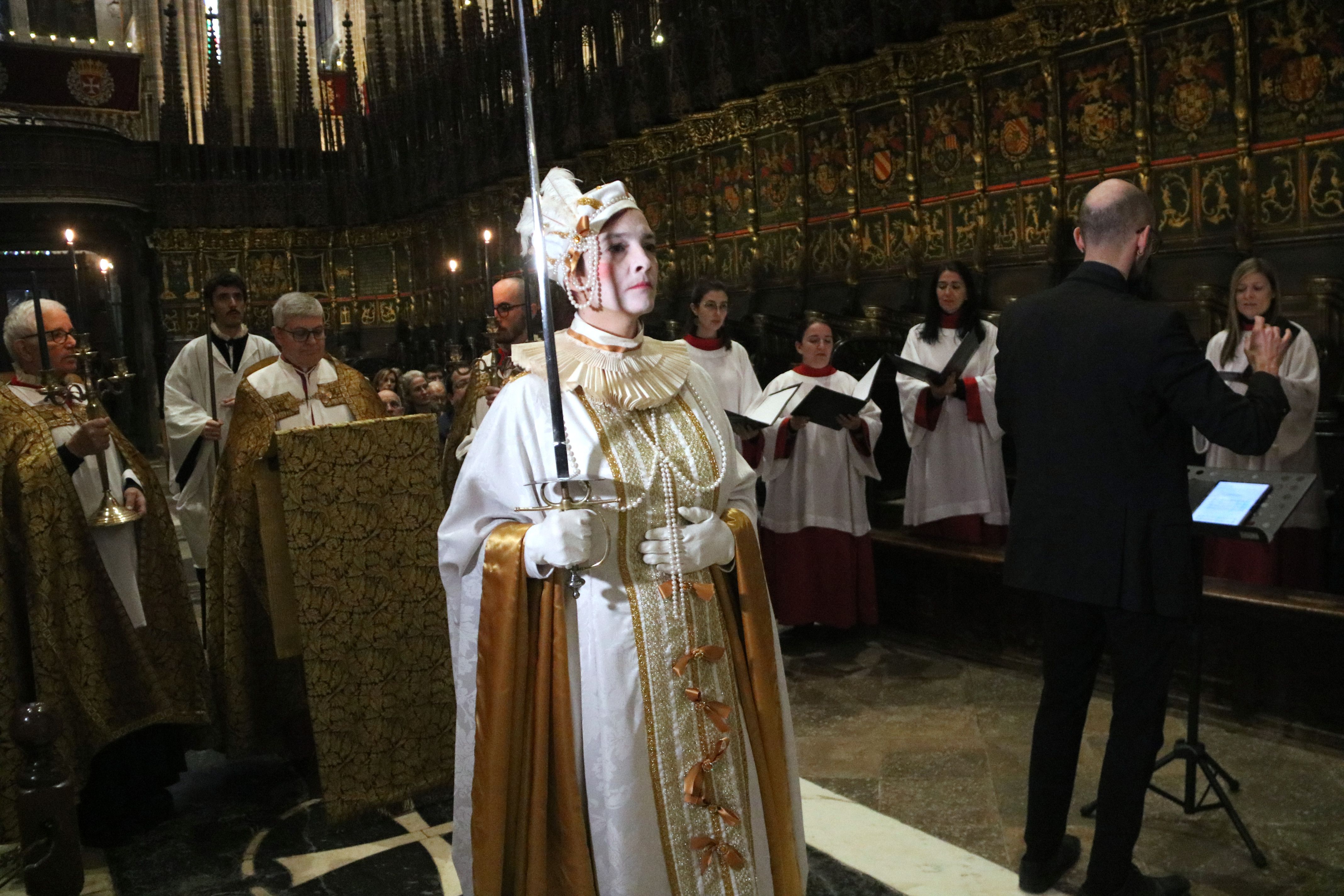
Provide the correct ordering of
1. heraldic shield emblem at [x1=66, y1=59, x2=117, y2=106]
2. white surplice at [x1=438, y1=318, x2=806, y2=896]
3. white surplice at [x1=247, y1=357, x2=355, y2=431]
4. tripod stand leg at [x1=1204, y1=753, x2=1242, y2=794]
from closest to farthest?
white surplice at [x1=438, y1=318, x2=806, y2=896] → tripod stand leg at [x1=1204, y1=753, x2=1242, y2=794] → white surplice at [x1=247, y1=357, x2=355, y2=431] → heraldic shield emblem at [x1=66, y1=59, x2=117, y2=106]

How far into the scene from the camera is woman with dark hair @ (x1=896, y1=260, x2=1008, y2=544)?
5.64 m

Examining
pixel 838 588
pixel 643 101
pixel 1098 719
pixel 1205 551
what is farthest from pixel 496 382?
pixel 643 101

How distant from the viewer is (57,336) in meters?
3.59

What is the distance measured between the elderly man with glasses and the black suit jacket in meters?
2.40

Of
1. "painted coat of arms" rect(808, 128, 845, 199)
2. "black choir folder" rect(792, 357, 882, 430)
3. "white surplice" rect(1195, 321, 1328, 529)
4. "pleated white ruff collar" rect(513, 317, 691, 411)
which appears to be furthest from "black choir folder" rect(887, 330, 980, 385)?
"painted coat of arms" rect(808, 128, 845, 199)

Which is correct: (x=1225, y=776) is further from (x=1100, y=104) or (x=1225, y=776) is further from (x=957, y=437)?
(x=1100, y=104)

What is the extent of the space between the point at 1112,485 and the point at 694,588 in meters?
1.15

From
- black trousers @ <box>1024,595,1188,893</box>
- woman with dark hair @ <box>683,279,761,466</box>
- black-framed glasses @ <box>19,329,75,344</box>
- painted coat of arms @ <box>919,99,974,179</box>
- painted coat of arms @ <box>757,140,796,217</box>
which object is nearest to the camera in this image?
black trousers @ <box>1024,595,1188,893</box>

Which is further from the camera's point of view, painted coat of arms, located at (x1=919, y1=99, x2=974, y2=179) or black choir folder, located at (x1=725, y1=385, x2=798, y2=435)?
painted coat of arms, located at (x1=919, y1=99, x2=974, y2=179)

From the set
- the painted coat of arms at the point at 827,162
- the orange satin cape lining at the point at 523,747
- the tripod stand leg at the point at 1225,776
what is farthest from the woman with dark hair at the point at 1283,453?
the painted coat of arms at the point at 827,162

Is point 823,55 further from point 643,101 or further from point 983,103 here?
point 643,101

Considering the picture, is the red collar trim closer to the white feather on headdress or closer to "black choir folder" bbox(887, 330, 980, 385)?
"black choir folder" bbox(887, 330, 980, 385)

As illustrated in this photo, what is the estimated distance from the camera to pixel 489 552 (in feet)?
6.67

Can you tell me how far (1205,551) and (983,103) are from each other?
176 inches
